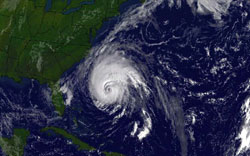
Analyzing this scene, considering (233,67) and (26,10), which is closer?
(233,67)

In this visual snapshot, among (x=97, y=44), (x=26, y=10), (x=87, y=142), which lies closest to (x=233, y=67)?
(x=97, y=44)

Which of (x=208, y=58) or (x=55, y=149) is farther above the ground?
(x=208, y=58)

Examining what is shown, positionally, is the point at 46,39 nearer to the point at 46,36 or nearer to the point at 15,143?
the point at 46,36

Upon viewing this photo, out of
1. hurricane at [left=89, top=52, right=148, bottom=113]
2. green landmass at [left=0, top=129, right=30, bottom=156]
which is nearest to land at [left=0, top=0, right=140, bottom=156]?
green landmass at [left=0, top=129, right=30, bottom=156]

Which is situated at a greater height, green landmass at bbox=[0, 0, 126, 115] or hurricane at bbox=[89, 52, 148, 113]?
green landmass at bbox=[0, 0, 126, 115]

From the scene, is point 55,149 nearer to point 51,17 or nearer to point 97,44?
point 97,44

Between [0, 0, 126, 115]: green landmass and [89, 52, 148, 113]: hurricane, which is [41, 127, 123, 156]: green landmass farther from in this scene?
[89, 52, 148, 113]: hurricane
